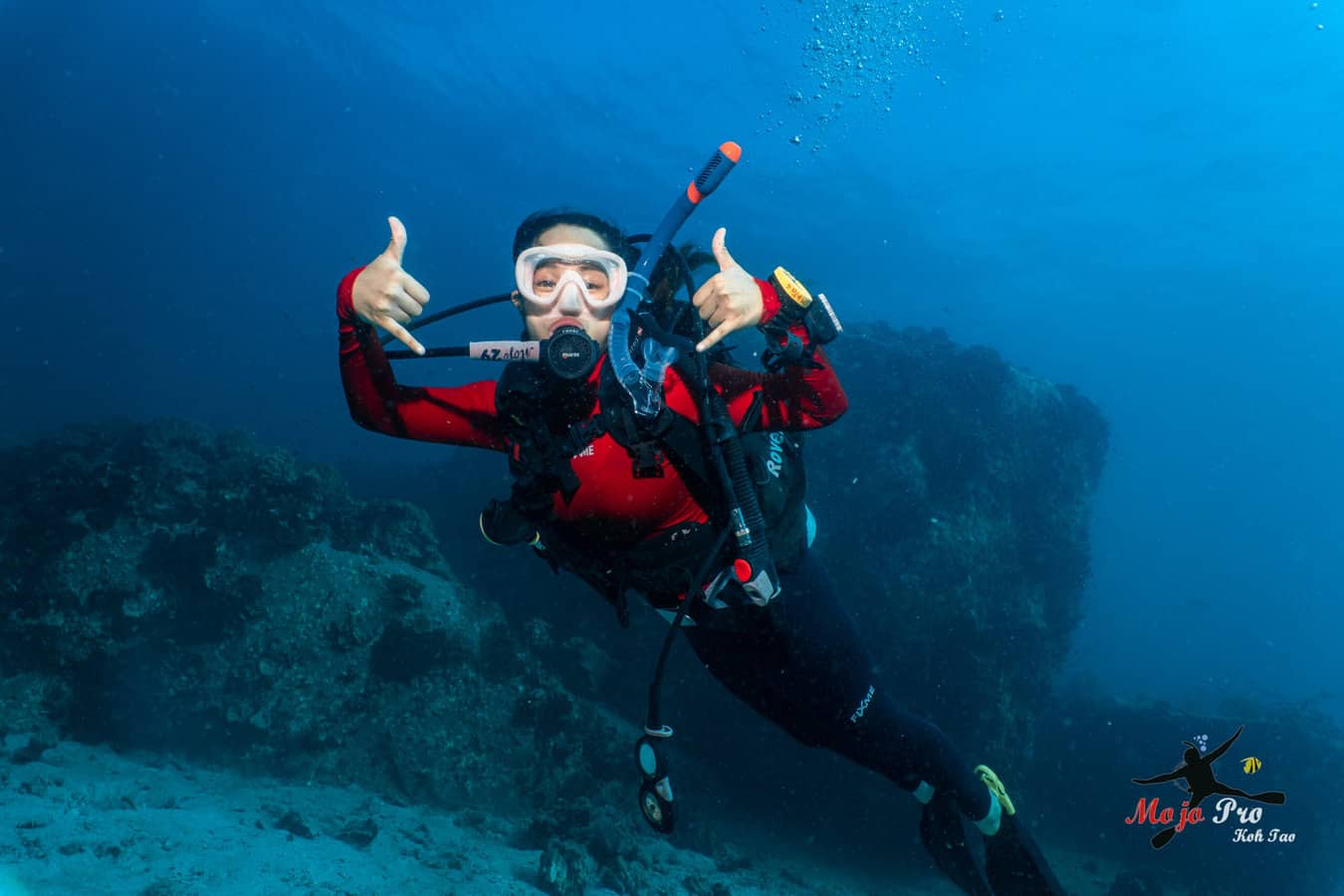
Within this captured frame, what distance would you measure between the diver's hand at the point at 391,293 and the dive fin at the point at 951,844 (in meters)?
4.65

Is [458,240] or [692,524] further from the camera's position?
[458,240]

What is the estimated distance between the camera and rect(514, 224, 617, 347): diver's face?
2.70 metres

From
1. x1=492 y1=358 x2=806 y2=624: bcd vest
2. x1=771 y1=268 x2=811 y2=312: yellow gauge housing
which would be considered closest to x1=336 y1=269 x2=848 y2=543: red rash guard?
x1=492 y1=358 x2=806 y2=624: bcd vest

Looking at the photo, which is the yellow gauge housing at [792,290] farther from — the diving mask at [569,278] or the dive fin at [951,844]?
the dive fin at [951,844]

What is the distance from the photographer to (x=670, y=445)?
2875 millimetres

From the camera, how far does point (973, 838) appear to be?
9.53 meters

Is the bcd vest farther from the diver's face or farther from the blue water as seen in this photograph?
the blue water

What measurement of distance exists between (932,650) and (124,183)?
128 meters

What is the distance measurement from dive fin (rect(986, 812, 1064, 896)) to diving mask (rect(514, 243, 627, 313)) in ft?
14.9

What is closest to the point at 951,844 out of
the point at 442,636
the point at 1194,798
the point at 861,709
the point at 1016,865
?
the point at 1016,865

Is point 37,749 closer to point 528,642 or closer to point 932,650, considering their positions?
point 528,642

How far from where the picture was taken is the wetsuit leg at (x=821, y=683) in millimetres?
3639

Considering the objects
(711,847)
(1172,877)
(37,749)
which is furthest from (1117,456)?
(37,749)

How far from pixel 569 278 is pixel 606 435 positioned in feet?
2.65
